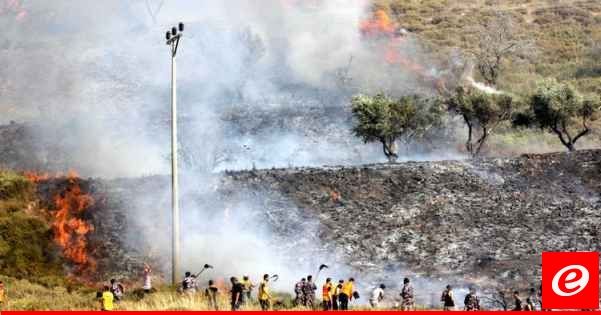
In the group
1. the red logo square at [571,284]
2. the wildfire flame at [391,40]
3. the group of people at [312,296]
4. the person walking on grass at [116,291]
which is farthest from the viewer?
the wildfire flame at [391,40]

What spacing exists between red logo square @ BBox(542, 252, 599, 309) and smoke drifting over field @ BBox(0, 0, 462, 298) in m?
12.9

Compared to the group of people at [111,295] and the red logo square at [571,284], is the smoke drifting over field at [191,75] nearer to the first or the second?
the group of people at [111,295]

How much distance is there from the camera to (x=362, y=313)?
27.6 meters

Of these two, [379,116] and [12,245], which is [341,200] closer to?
[379,116]

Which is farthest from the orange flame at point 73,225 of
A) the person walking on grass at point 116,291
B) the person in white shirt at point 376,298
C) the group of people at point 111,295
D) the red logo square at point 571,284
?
the red logo square at point 571,284

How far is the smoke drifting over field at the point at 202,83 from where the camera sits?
58.4 m

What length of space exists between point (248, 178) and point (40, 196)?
986cm

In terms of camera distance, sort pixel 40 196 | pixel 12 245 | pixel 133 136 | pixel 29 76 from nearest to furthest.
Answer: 1. pixel 12 245
2. pixel 40 196
3. pixel 133 136
4. pixel 29 76

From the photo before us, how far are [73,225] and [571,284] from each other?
881 inches

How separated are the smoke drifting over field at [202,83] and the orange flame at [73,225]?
2905 millimetres

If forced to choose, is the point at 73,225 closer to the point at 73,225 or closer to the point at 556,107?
the point at 73,225

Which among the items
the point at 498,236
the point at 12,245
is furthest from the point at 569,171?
the point at 12,245

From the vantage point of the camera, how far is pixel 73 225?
140 feet

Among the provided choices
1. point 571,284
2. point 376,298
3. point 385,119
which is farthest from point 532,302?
point 385,119
